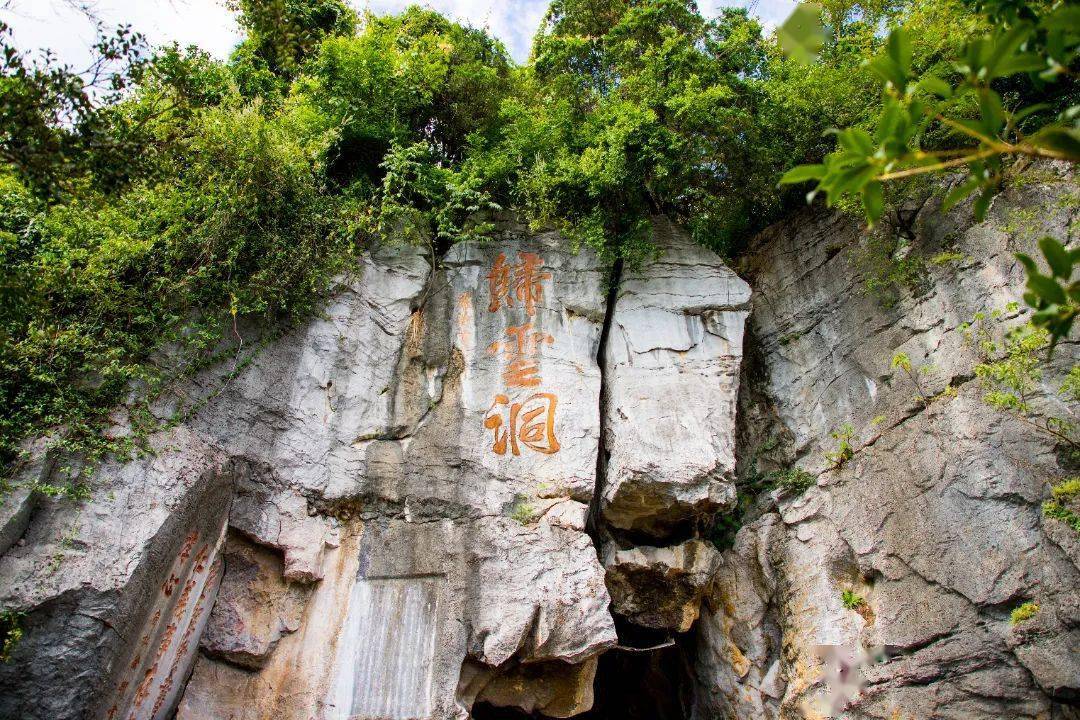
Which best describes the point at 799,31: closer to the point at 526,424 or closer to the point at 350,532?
the point at 526,424

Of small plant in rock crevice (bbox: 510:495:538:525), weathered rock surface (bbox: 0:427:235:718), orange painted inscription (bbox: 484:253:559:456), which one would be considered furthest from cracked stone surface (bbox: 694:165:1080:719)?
weathered rock surface (bbox: 0:427:235:718)

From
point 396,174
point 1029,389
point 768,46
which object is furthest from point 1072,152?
point 768,46

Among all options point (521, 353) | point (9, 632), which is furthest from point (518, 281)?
point (9, 632)

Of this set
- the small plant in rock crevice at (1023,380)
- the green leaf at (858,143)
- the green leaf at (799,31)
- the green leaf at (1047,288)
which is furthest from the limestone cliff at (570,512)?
the green leaf at (799,31)

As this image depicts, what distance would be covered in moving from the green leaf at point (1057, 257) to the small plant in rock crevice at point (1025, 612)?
387cm

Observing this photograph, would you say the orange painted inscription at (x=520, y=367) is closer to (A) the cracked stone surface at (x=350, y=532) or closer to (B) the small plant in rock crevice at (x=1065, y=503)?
(A) the cracked stone surface at (x=350, y=532)

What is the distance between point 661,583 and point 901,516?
2.19 m

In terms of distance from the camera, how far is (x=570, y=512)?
19.4 ft

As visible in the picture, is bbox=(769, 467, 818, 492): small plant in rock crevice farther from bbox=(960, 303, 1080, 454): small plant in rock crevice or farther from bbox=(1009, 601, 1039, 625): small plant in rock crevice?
bbox=(1009, 601, 1039, 625): small plant in rock crevice

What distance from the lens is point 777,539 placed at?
631 cm

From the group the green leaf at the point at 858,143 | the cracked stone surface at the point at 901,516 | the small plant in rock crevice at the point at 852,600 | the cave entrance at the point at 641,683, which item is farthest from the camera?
the cave entrance at the point at 641,683

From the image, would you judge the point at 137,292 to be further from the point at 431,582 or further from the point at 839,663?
the point at 839,663

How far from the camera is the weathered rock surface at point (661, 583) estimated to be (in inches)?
245

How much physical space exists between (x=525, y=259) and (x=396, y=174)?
1.68 m
